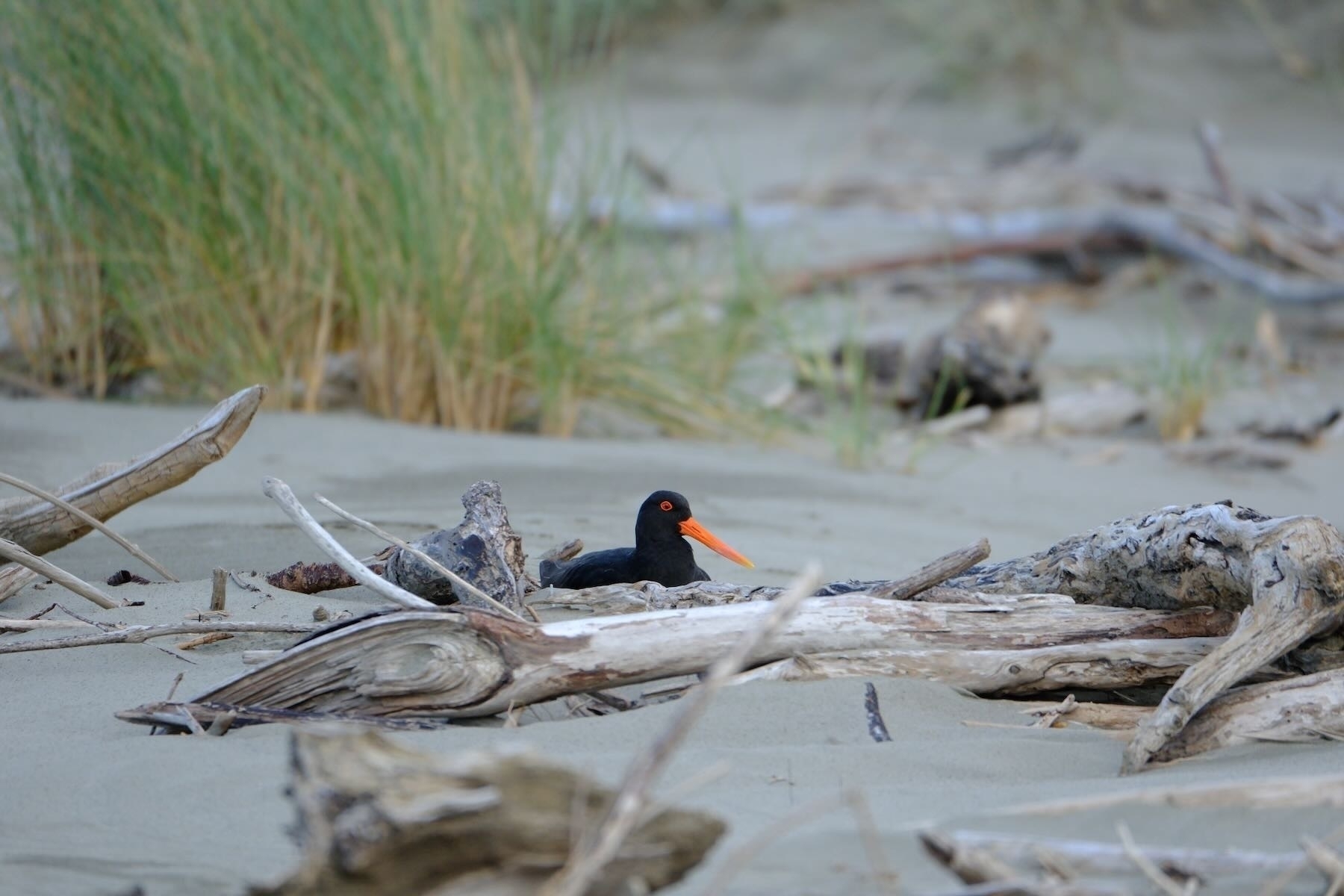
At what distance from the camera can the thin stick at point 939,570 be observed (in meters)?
2.24

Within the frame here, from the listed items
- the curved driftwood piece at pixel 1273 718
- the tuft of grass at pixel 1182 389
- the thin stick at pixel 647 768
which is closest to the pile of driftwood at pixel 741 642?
the curved driftwood piece at pixel 1273 718

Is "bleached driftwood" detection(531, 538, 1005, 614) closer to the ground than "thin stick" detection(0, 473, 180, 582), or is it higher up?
closer to the ground

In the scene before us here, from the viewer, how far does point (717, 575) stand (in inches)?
132

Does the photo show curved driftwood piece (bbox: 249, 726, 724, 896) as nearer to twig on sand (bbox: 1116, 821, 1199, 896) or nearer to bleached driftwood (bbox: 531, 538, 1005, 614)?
twig on sand (bbox: 1116, 821, 1199, 896)

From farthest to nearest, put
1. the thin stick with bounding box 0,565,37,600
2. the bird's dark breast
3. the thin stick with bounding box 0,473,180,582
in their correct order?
the bird's dark breast < the thin stick with bounding box 0,565,37,600 < the thin stick with bounding box 0,473,180,582

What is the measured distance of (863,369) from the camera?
21.6 feet

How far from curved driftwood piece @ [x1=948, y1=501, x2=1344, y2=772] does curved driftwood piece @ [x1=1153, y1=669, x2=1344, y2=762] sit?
0.04 m

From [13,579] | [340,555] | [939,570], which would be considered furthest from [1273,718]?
[13,579]

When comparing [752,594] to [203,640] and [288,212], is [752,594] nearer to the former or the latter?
[203,640]

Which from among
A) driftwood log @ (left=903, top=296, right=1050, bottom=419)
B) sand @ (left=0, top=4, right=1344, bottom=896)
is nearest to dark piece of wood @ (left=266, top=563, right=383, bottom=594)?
sand @ (left=0, top=4, right=1344, bottom=896)

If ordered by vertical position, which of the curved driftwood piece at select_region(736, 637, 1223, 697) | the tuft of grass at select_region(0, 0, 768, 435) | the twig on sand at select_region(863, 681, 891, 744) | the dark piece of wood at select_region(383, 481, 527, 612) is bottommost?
the twig on sand at select_region(863, 681, 891, 744)

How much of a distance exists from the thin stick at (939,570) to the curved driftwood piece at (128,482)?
3.90ft

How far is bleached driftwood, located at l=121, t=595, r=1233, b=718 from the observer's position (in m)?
1.97

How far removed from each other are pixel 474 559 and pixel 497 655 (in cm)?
44
